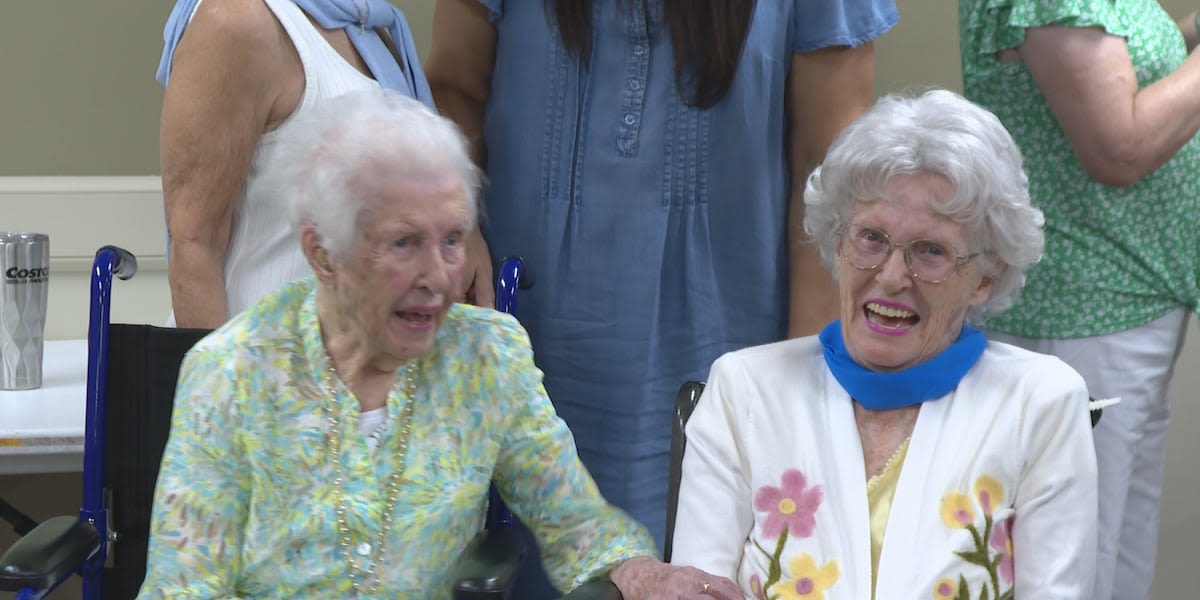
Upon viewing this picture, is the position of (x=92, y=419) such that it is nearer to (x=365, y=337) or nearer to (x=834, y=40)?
(x=365, y=337)

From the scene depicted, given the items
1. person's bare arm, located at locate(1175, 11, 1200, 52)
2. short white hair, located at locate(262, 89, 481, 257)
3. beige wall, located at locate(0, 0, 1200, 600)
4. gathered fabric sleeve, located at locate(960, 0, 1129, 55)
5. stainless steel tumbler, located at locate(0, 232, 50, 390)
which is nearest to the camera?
short white hair, located at locate(262, 89, 481, 257)

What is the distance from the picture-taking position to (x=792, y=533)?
1.78 metres

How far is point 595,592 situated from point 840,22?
3.21 ft

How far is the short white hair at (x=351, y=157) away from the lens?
1.62 metres

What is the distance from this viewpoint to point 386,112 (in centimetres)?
166

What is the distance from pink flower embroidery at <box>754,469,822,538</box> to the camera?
5.82ft

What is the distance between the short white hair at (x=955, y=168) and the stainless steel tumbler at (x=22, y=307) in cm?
152

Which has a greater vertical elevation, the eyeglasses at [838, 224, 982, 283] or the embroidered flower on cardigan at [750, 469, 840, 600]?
the eyeglasses at [838, 224, 982, 283]

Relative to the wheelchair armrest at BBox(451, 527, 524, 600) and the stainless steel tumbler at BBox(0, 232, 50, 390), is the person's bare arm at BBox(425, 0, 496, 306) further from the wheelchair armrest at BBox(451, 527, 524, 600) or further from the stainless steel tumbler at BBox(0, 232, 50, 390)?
the stainless steel tumbler at BBox(0, 232, 50, 390)

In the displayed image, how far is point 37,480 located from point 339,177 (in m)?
2.17

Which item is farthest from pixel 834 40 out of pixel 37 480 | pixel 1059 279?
pixel 37 480

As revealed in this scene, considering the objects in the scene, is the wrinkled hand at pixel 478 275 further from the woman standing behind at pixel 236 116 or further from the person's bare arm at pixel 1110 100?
the person's bare arm at pixel 1110 100

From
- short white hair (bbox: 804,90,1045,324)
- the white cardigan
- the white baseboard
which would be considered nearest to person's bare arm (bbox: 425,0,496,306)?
the white cardigan

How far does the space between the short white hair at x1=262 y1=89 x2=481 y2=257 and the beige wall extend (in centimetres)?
150
